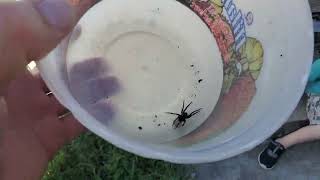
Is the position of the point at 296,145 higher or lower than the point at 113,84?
lower

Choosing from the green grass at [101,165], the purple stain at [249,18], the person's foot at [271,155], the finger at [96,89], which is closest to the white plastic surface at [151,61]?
the finger at [96,89]

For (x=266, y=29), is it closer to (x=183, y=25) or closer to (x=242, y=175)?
(x=183, y=25)

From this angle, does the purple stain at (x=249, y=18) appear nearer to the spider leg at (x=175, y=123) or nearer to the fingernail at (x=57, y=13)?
the spider leg at (x=175, y=123)

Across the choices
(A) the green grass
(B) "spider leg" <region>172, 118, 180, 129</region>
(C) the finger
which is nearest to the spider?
(B) "spider leg" <region>172, 118, 180, 129</region>

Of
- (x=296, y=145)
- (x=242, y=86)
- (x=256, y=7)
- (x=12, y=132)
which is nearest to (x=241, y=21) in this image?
(x=256, y=7)

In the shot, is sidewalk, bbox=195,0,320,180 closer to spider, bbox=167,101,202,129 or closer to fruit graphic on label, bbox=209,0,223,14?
spider, bbox=167,101,202,129

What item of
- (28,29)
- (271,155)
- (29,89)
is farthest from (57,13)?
(271,155)
